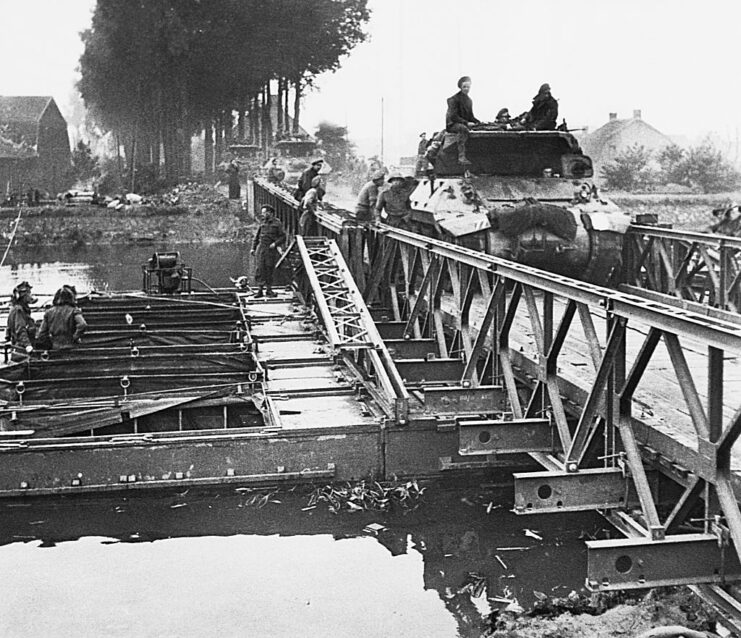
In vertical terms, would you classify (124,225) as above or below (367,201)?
below

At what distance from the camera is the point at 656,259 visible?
14977mm

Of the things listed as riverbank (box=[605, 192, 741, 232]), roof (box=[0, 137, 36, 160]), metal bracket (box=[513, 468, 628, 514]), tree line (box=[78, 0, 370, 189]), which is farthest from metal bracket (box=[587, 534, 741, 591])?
roof (box=[0, 137, 36, 160])

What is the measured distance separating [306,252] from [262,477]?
5.44m

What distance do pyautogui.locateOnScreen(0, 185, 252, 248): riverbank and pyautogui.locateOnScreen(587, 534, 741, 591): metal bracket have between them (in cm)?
3793

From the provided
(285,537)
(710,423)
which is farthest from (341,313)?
(710,423)

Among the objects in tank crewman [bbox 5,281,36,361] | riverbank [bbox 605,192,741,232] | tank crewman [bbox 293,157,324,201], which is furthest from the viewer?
riverbank [bbox 605,192,741,232]

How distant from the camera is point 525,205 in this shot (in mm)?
14922

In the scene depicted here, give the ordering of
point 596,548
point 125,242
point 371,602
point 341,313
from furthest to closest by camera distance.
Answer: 1. point 125,242
2. point 341,313
3. point 371,602
4. point 596,548

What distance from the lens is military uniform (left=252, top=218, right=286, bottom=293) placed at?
798 inches

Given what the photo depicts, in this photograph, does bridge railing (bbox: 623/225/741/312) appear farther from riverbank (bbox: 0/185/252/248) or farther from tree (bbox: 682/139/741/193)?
riverbank (bbox: 0/185/252/248)

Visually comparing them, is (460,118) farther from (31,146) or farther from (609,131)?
(31,146)

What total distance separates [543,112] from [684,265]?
4384 mm

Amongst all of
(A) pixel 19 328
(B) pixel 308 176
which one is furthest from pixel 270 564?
(B) pixel 308 176

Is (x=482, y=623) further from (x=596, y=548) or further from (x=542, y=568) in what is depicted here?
(x=596, y=548)
